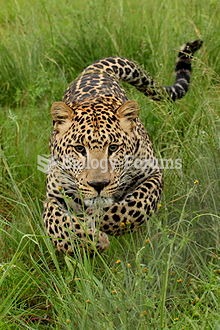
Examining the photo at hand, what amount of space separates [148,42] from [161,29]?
0.84ft

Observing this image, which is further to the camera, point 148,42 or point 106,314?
point 148,42

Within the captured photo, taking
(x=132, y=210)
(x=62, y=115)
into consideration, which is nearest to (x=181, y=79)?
(x=62, y=115)

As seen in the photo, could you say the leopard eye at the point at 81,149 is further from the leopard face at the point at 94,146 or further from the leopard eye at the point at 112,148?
the leopard eye at the point at 112,148

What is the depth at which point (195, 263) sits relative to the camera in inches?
186

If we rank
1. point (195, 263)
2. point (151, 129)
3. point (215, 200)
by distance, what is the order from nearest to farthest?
point (195, 263)
point (215, 200)
point (151, 129)

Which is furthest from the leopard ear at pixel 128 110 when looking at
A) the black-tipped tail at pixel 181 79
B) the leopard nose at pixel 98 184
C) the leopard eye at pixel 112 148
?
the black-tipped tail at pixel 181 79

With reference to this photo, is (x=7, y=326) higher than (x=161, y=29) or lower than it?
lower

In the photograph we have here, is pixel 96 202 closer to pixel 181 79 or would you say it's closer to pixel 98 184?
pixel 98 184

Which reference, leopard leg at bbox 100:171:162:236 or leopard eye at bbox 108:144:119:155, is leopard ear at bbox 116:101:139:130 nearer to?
leopard eye at bbox 108:144:119:155

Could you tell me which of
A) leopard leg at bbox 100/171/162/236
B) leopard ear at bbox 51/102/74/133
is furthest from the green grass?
leopard ear at bbox 51/102/74/133

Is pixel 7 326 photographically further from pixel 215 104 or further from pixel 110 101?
pixel 215 104

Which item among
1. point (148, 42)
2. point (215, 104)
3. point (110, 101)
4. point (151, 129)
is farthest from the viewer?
point (148, 42)

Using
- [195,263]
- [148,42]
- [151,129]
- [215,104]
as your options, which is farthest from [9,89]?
[195,263]

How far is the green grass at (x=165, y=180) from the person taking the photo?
13.4 ft
